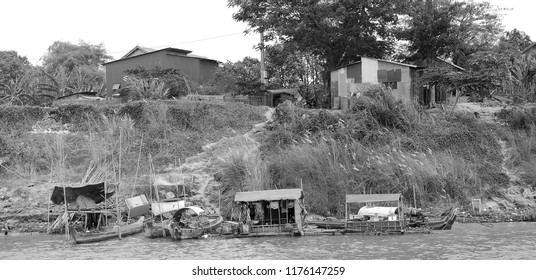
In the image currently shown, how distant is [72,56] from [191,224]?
3591cm

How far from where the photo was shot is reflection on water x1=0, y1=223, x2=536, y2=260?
18.0 meters

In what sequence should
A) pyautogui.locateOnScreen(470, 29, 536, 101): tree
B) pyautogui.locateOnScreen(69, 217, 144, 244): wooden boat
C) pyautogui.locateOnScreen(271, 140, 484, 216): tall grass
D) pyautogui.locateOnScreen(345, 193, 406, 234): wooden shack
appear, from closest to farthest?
pyautogui.locateOnScreen(69, 217, 144, 244): wooden boat, pyautogui.locateOnScreen(345, 193, 406, 234): wooden shack, pyautogui.locateOnScreen(271, 140, 484, 216): tall grass, pyautogui.locateOnScreen(470, 29, 536, 101): tree

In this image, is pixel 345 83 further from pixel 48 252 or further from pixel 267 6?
pixel 48 252

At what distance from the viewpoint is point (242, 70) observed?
1480 inches

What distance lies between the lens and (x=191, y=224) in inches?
890

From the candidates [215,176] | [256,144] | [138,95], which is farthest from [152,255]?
[138,95]

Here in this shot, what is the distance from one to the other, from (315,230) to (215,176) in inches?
261

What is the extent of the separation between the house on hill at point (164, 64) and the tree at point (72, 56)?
12849 mm

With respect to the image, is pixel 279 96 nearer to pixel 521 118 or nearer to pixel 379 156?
pixel 379 156

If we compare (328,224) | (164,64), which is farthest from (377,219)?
(164,64)

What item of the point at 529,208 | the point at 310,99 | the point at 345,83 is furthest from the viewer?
the point at 310,99

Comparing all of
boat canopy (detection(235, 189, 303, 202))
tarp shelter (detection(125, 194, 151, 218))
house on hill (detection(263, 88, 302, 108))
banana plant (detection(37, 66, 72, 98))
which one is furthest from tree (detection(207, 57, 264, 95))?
boat canopy (detection(235, 189, 303, 202))

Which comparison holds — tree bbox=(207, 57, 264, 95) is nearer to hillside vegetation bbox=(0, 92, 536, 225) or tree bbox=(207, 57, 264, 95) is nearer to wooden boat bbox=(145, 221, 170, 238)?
hillside vegetation bbox=(0, 92, 536, 225)

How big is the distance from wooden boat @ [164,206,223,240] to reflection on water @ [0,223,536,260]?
0.38 meters
